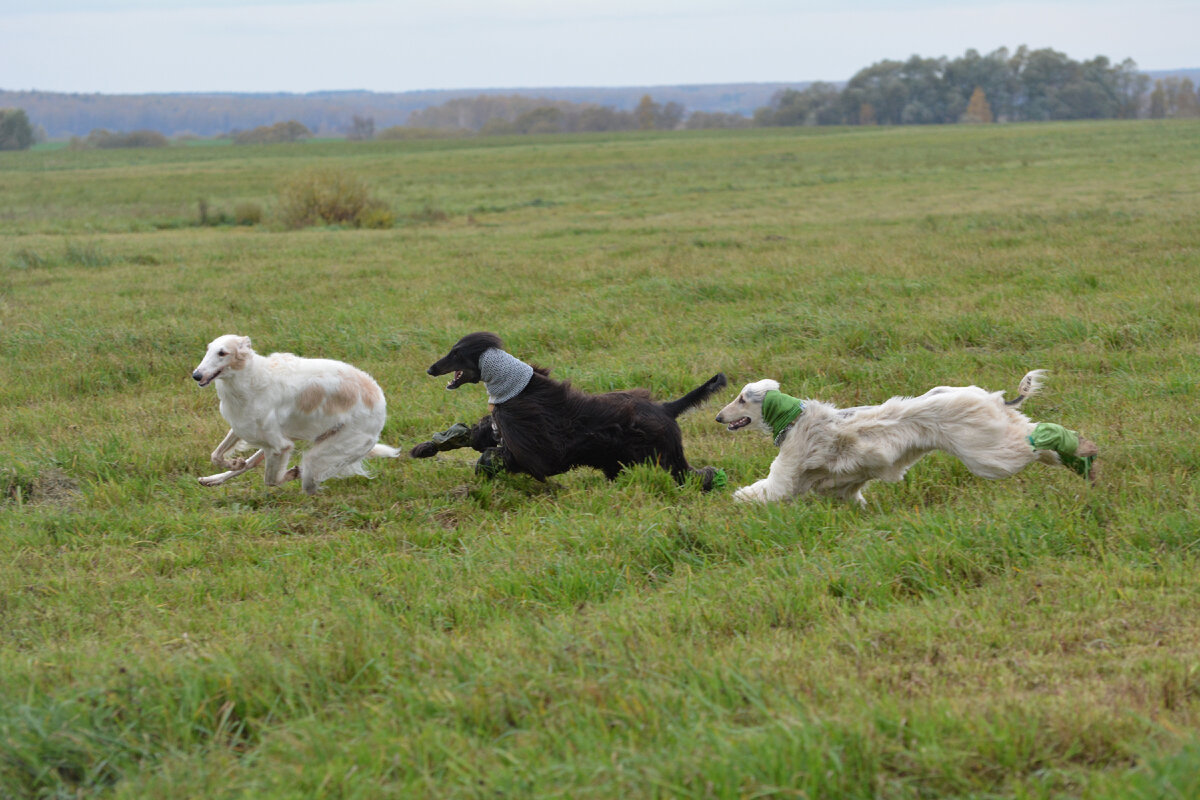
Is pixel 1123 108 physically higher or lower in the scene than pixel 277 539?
higher

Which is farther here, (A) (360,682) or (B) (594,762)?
(A) (360,682)

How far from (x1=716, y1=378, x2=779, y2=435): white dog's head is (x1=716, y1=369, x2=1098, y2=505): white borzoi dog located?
87 millimetres

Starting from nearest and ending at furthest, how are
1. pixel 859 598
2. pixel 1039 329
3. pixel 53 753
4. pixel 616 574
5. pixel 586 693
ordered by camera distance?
pixel 53 753 < pixel 586 693 < pixel 859 598 < pixel 616 574 < pixel 1039 329

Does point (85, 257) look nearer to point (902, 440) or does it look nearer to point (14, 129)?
point (902, 440)

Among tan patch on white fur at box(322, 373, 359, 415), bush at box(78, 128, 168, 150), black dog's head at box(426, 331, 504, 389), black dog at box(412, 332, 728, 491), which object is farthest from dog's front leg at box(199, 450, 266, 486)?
bush at box(78, 128, 168, 150)

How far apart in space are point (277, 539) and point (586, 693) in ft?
9.80

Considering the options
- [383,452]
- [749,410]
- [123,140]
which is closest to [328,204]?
[383,452]

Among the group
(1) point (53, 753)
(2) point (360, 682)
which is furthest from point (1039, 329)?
(1) point (53, 753)

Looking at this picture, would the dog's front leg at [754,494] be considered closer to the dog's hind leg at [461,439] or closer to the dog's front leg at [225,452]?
the dog's hind leg at [461,439]

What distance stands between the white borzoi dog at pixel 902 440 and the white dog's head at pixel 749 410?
0.29 feet

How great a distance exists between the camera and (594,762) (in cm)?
308

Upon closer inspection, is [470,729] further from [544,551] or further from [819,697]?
[544,551]

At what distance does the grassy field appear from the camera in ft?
10.3

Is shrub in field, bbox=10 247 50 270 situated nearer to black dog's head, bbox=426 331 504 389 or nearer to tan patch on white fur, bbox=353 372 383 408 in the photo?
tan patch on white fur, bbox=353 372 383 408
